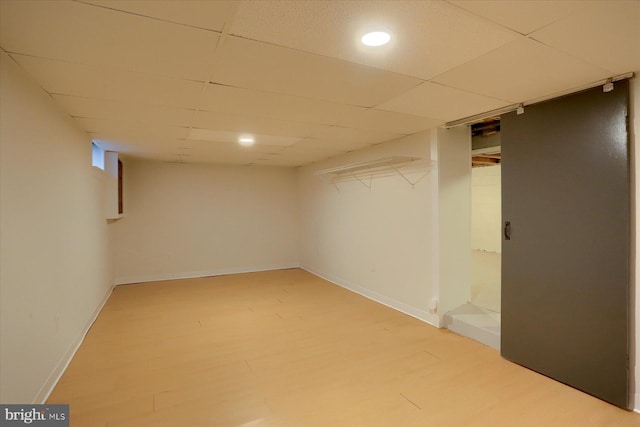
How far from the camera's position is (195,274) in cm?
629

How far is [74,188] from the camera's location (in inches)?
116

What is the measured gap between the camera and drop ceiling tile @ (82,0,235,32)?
4.24ft

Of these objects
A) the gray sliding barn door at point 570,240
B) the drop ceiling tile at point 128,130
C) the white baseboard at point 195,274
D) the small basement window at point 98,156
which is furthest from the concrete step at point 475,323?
the small basement window at point 98,156

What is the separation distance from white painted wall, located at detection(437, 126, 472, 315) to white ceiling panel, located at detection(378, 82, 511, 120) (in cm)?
62

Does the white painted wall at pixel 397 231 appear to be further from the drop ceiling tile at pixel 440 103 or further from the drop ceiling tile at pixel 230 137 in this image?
the drop ceiling tile at pixel 230 137

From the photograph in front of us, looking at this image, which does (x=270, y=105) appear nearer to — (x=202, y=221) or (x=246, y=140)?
(x=246, y=140)

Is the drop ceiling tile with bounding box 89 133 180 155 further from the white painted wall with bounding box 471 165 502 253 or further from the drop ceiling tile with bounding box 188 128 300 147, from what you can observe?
Answer: the white painted wall with bounding box 471 165 502 253

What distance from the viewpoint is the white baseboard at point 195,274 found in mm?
5795

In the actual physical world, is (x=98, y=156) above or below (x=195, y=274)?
above

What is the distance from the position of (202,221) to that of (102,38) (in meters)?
5.06

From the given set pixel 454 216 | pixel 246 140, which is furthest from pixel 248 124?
pixel 454 216

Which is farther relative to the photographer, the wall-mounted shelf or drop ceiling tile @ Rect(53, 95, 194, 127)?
the wall-mounted shelf

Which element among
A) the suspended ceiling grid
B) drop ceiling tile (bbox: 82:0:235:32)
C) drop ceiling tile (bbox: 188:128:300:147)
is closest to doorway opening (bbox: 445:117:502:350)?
the suspended ceiling grid

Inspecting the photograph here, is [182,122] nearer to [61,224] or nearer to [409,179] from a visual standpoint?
[61,224]
